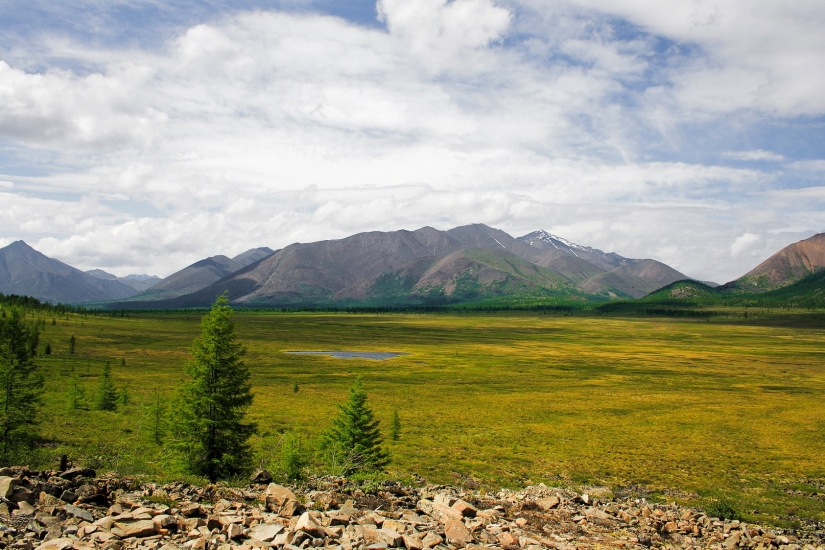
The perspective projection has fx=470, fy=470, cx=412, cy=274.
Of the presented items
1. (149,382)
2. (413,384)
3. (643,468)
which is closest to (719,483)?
(643,468)

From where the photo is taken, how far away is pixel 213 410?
998 inches

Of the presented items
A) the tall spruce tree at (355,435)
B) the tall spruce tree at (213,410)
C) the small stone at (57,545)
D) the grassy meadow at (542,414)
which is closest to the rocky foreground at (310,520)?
the small stone at (57,545)

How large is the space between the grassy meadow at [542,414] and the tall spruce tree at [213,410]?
267 cm

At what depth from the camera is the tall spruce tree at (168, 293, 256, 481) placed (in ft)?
80.4

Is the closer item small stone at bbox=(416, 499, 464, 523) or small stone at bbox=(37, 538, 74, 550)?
small stone at bbox=(37, 538, 74, 550)

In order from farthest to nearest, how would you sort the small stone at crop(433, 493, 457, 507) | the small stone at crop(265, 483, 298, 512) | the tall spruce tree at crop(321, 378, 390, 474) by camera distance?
the tall spruce tree at crop(321, 378, 390, 474), the small stone at crop(433, 493, 457, 507), the small stone at crop(265, 483, 298, 512)

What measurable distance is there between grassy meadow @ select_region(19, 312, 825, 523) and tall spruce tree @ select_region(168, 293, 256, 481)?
2.67m

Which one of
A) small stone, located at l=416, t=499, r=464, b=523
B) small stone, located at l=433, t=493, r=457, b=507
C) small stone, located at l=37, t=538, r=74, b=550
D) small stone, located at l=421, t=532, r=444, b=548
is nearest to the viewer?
small stone, located at l=37, t=538, r=74, b=550

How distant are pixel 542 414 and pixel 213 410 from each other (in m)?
42.7

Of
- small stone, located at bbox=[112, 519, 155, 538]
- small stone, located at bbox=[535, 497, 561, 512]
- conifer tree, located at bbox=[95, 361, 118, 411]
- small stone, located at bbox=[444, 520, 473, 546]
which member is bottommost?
conifer tree, located at bbox=[95, 361, 118, 411]

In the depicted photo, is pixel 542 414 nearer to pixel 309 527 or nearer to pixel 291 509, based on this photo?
pixel 291 509

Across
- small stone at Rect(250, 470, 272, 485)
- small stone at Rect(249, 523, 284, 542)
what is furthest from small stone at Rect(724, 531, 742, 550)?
small stone at Rect(250, 470, 272, 485)

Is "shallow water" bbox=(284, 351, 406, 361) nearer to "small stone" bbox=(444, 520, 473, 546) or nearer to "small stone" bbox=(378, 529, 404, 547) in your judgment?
"small stone" bbox=(444, 520, 473, 546)

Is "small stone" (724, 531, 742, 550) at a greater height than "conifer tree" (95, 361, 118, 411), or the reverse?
"small stone" (724, 531, 742, 550)
